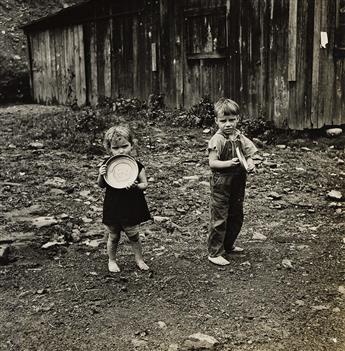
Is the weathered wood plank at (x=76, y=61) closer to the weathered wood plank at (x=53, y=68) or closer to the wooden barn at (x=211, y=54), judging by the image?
the wooden barn at (x=211, y=54)

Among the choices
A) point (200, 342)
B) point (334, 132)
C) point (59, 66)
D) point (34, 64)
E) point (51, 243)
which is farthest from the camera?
point (34, 64)

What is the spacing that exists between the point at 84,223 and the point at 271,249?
1.99m

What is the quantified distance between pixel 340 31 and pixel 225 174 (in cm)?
567

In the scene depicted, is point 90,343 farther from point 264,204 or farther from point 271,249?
point 264,204

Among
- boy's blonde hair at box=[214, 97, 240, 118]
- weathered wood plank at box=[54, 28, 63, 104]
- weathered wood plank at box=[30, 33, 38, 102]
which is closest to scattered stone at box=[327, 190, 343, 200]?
boy's blonde hair at box=[214, 97, 240, 118]

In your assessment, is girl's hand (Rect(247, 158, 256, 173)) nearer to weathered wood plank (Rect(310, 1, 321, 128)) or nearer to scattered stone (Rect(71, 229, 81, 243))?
scattered stone (Rect(71, 229, 81, 243))

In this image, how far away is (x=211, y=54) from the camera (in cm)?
1070

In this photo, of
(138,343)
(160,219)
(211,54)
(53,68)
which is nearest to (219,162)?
(160,219)

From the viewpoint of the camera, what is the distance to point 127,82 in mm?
13258

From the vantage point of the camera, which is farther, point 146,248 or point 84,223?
point 84,223

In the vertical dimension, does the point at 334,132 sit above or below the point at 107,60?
below

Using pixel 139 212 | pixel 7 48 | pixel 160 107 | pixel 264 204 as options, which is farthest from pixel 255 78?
pixel 7 48

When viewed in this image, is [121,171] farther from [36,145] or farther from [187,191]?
[36,145]

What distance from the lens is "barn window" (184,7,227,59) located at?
10422mm
